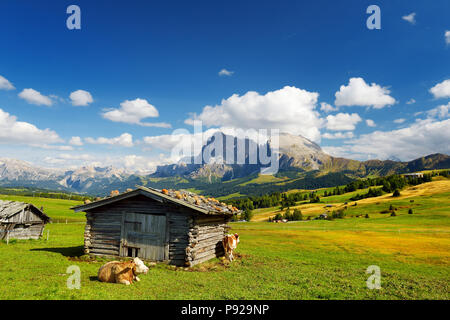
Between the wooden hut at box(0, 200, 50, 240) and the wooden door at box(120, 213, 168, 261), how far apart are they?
20229 mm

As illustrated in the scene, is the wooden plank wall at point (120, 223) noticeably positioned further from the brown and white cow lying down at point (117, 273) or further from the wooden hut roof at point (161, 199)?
the brown and white cow lying down at point (117, 273)

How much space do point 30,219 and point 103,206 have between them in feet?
69.9

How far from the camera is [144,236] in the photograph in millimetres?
21109

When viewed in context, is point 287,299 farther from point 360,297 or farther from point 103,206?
point 103,206

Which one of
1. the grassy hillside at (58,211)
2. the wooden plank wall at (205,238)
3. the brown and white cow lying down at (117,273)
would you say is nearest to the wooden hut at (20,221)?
the brown and white cow lying down at (117,273)

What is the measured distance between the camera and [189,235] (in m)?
19.7

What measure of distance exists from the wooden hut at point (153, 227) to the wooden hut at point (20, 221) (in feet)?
58.2

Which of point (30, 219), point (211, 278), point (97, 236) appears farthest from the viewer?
point (30, 219)

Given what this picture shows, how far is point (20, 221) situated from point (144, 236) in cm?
2446

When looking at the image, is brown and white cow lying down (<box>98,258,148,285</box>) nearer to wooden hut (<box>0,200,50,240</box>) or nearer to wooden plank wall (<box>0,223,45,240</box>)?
wooden hut (<box>0,200,50,240</box>)

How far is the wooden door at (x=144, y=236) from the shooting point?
20.5 m

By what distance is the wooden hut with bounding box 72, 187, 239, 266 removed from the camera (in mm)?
19984

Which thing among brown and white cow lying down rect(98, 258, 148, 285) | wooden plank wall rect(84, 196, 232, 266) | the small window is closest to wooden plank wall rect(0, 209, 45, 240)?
wooden plank wall rect(84, 196, 232, 266)
